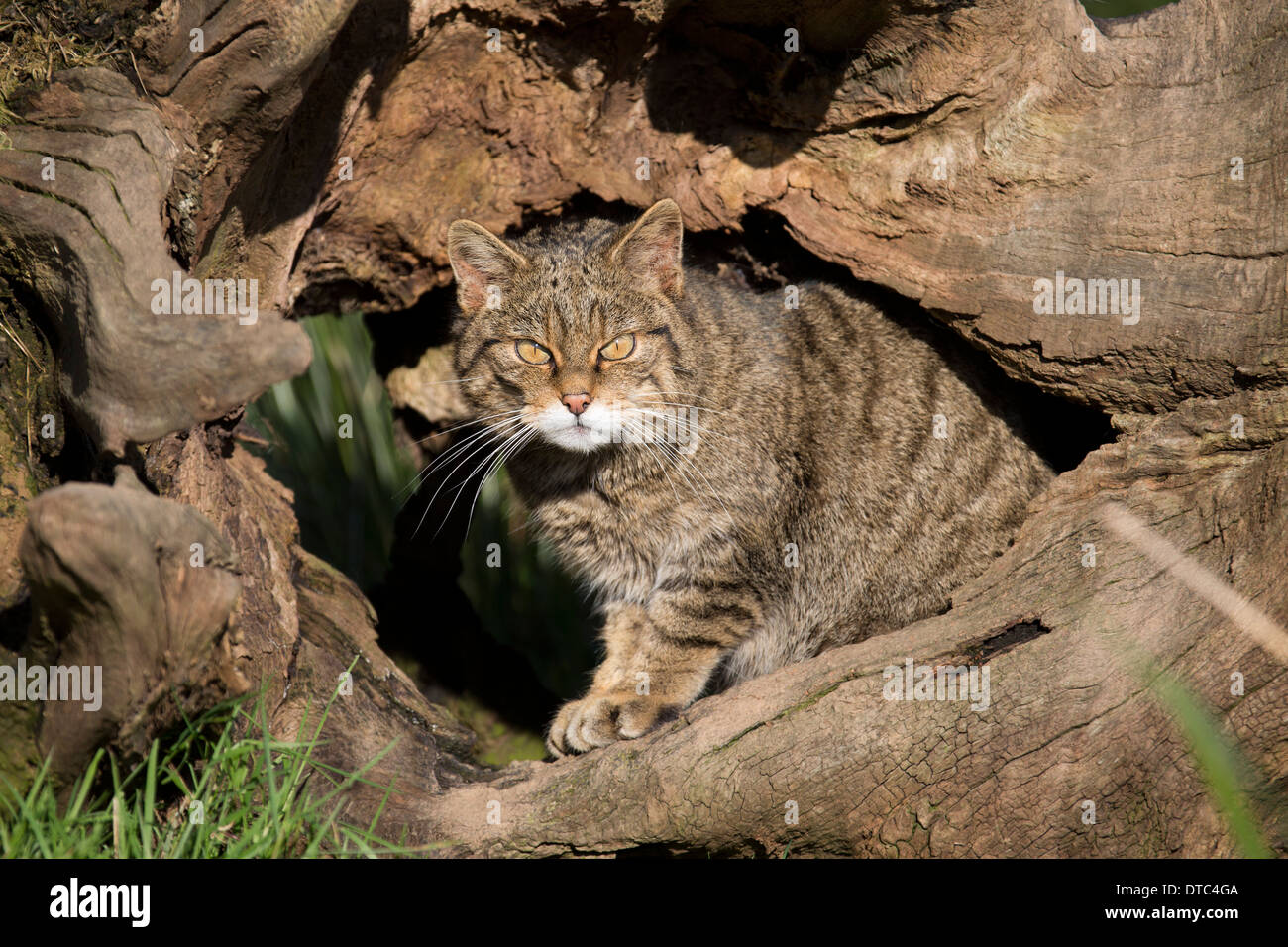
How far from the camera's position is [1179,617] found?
8.11 ft

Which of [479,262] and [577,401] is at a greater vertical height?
[479,262]

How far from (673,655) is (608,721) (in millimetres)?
306

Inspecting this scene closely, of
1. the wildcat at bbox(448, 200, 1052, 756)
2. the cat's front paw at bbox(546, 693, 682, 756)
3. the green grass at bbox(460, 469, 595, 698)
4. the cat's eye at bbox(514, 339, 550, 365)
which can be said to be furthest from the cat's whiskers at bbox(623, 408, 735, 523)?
the green grass at bbox(460, 469, 595, 698)

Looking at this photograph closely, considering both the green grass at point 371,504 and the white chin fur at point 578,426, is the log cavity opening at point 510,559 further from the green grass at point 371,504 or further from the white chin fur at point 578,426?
the white chin fur at point 578,426

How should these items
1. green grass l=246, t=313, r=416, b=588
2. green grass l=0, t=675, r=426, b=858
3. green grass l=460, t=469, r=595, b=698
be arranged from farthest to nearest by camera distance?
1. green grass l=460, t=469, r=595, b=698
2. green grass l=246, t=313, r=416, b=588
3. green grass l=0, t=675, r=426, b=858

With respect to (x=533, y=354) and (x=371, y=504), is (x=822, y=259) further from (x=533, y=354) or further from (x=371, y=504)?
(x=371, y=504)

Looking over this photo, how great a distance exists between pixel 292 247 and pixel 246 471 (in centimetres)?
73

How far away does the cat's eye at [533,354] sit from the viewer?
318cm

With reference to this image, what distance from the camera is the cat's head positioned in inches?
121

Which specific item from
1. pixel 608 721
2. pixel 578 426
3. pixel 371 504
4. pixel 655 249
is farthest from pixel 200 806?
pixel 371 504

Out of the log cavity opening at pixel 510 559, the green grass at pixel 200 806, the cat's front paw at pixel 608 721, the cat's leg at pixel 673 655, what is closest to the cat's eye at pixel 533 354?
the log cavity opening at pixel 510 559

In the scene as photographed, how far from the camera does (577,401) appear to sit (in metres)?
3.01

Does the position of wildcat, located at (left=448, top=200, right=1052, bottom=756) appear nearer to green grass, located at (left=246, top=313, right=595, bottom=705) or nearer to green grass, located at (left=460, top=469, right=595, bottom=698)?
green grass, located at (left=246, top=313, right=595, bottom=705)

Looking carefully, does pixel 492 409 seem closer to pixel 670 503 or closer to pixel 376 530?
pixel 670 503
